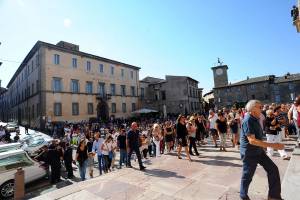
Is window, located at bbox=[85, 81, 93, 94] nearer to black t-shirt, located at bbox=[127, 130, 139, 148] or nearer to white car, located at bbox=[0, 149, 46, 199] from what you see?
white car, located at bbox=[0, 149, 46, 199]

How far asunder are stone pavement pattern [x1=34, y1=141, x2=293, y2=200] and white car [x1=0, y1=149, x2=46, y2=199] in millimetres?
3426

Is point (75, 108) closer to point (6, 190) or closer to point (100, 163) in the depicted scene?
point (100, 163)

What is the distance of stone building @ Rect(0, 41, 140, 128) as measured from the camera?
91.1 feet

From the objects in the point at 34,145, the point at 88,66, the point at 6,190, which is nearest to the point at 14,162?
the point at 6,190

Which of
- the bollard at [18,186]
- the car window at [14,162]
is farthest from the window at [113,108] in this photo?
the bollard at [18,186]

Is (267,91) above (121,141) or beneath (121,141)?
above

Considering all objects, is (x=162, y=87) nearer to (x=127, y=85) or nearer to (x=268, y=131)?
(x=127, y=85)

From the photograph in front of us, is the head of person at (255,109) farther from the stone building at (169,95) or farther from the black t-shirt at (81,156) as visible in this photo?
the stone building at (169,95)

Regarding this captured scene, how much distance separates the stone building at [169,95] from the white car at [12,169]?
3505 cm

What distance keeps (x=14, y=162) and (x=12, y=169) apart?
0.31m

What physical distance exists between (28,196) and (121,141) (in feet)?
12.6

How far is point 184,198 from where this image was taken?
4.56 meters

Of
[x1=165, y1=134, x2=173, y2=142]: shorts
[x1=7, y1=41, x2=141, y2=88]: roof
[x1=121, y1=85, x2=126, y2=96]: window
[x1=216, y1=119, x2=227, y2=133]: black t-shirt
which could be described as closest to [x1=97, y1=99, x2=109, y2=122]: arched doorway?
[x1=121, y1=85, x2=126, y2=96]: window

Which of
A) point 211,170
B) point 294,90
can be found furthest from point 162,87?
point 211,170
